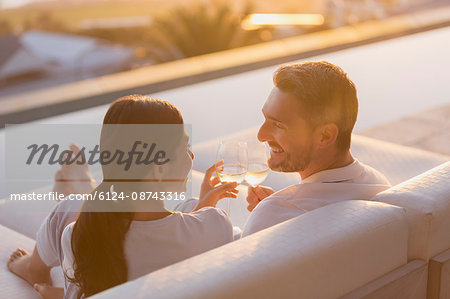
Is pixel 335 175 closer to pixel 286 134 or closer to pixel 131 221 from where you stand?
pixel 286 134

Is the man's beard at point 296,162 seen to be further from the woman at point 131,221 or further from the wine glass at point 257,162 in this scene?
the woman at point 131,221

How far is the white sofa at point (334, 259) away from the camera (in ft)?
3.48

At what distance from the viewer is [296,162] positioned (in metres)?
1.51

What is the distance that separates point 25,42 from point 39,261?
16291 mm

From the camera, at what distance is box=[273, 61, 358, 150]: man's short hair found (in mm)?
1429

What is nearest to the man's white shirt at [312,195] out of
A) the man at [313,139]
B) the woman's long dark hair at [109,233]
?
the man at [313,139]

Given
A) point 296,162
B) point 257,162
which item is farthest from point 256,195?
point 296,162

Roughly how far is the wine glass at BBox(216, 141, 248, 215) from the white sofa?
14.1 inches

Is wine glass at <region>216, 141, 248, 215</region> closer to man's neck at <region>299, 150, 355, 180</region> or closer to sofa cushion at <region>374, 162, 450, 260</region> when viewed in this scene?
man's neck at <region>299, 150, 355, 180</region>

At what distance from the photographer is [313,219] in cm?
127

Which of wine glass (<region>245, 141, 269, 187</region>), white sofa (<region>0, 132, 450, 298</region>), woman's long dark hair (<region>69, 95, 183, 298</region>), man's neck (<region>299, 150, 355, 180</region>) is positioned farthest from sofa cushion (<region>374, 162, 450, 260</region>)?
woman's long dark hair (<region>69, 95, 183, 298</region>)

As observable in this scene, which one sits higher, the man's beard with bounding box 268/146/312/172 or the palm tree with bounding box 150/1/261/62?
the palm tree with bounding box 150/1/261/62

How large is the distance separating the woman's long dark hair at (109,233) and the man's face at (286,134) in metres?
0.32

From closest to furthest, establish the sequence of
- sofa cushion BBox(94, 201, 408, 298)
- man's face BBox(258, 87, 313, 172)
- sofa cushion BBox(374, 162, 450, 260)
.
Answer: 1. sofa cushion BBox(94, 201, 408, 298)
2. sofa cushion BBox(374, 162, 450, 260)
3. man's face BBox(258, 87, 313, 172)
